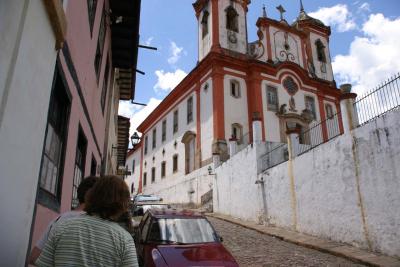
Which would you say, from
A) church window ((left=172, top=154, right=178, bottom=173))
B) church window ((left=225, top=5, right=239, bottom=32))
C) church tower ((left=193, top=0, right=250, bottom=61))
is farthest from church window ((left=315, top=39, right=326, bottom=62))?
church window ((left=172, top=154, right=178, bottom=173))

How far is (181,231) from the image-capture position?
237 inches

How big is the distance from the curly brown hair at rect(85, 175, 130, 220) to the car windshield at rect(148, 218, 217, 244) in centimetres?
391

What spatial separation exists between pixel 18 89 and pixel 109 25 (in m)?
7.28

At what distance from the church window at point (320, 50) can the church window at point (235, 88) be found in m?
10.2

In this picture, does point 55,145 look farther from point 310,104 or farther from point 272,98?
point 310,104

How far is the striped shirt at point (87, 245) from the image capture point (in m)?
1.86

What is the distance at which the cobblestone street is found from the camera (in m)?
7.42

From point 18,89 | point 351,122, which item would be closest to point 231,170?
point 351,122

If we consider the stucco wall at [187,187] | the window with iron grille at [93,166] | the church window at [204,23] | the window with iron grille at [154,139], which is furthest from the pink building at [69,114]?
the window with iron grille at [154,139]

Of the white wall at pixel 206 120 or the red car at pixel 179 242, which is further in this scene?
the white wall at pixel 206 120

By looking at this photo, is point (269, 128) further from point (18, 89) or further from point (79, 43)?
point (18, 89)

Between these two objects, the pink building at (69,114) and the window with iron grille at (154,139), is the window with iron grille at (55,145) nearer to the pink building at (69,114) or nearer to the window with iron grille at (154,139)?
the pink building at (69,114)

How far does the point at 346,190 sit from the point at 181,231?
4809mm

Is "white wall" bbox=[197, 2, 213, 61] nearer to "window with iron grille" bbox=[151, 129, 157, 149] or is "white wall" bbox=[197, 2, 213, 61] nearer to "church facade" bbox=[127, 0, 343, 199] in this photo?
"church facade" bbox=[127, 0, 343, 199]
